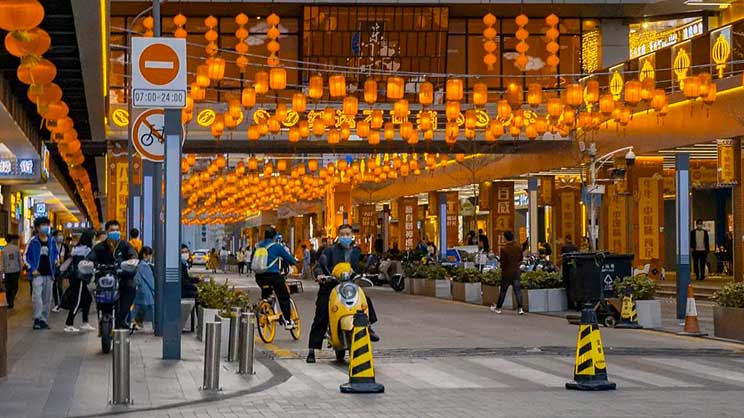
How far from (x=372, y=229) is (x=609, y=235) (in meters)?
25.8

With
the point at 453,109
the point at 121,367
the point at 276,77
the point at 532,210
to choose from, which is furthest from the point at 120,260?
the point at 532,210

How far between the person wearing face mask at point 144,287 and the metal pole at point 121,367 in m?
9.69

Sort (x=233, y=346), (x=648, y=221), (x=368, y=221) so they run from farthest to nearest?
(x=368, y=221), (x=648, y=221), (x=233, y=346)

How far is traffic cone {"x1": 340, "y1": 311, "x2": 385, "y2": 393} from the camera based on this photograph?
13.9 metres

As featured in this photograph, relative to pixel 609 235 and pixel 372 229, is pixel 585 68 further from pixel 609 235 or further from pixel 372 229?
pixel 372 229

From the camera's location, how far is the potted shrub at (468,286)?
3519cm

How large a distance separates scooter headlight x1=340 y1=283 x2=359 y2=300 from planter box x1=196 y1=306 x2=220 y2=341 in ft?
12.1

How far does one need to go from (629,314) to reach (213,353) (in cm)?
1232

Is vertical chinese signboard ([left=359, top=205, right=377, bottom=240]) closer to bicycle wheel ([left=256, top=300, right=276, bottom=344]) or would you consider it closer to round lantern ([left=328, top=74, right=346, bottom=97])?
round lantern ([left=328, top=74, right=346, bottom=97])

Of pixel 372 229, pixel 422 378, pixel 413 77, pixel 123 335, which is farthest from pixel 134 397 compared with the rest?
pixel 372 229

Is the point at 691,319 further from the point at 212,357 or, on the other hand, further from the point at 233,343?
the point at 212,357

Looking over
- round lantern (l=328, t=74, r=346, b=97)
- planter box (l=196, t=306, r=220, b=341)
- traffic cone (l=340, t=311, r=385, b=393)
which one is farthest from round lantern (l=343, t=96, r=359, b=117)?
traffic cone (l=340, t=311, r=385, b=393)

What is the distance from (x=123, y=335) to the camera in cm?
1260

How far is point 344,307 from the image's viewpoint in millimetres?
16719
